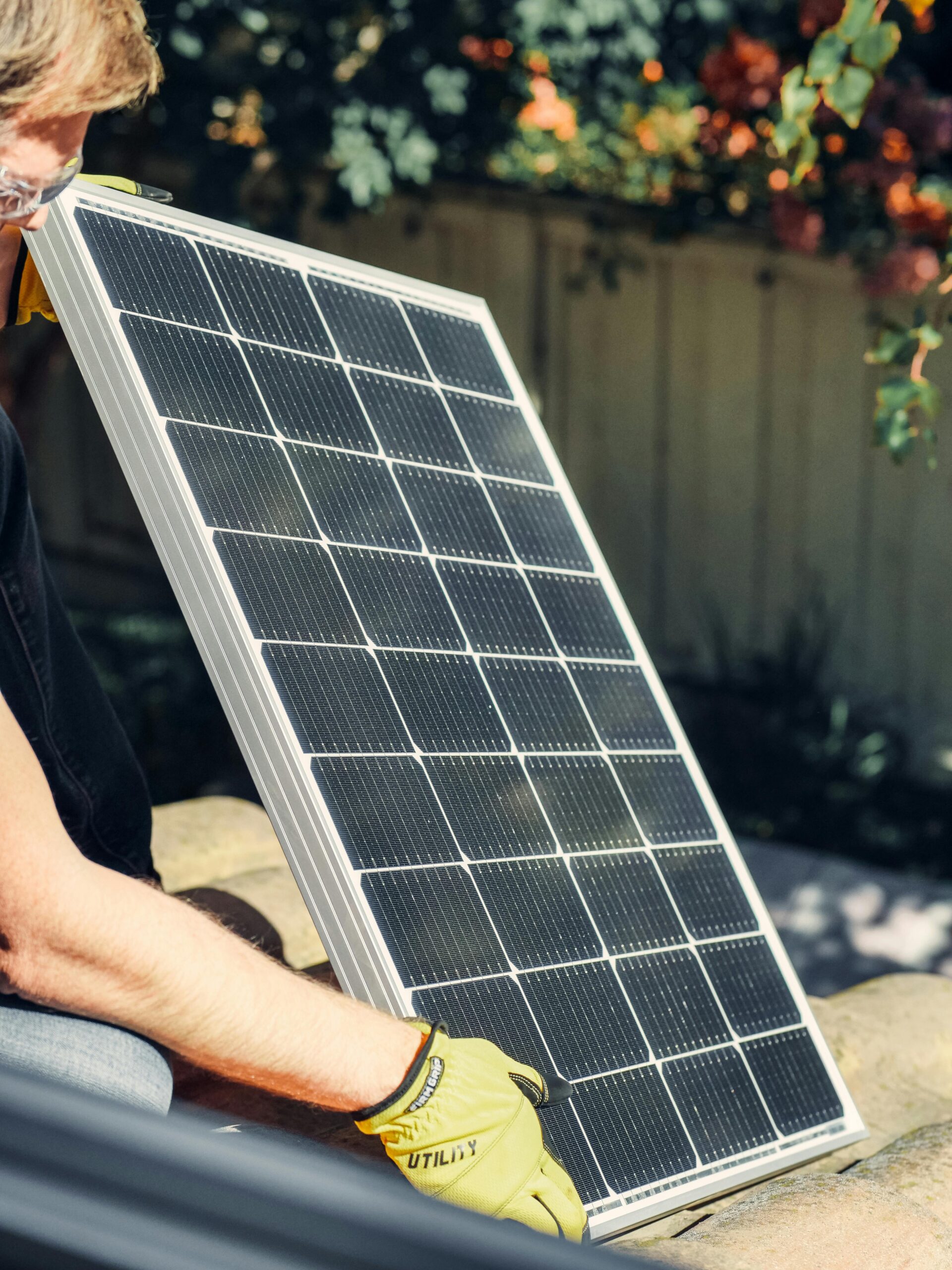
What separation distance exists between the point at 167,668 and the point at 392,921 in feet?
18.3

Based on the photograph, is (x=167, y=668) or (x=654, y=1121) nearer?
(x=654, y=1121)

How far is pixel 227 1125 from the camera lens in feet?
6.89

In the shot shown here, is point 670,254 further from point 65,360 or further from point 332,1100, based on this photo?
point 332,1100

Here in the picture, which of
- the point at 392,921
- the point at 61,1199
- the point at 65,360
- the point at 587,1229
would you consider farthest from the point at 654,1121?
the point at 65,360

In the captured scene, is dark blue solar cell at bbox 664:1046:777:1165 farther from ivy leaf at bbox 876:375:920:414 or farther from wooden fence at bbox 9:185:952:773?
wooden fence at bbox 9:185:952:773

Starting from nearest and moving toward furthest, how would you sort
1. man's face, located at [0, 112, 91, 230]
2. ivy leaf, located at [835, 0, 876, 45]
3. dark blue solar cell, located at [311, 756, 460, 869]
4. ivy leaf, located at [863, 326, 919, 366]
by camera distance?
man's face, located at [0, 112, 91, 230] < dark blue solar cell, located at [311, 756, 460, 869] < ivy leaf, located at [835, 0, 876, 45] < ivy leaf, located at [863, 326, 919, 366]

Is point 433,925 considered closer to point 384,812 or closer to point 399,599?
point 384,812

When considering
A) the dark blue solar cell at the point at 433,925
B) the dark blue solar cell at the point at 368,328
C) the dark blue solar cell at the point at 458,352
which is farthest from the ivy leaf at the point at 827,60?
the dark blue solar cell at the point at 433,925

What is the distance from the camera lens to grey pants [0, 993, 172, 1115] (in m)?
1.95

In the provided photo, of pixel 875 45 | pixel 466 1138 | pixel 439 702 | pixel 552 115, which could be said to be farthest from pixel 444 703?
pixel 552 115

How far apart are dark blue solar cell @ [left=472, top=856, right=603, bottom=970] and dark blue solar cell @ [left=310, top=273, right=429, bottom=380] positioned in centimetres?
102

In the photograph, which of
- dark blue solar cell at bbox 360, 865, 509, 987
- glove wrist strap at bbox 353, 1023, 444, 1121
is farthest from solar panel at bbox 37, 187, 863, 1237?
glove wrist strap at bbox 353, 1023, 444, 1121

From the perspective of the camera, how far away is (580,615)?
276 centimetres

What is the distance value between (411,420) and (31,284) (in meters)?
0.73
